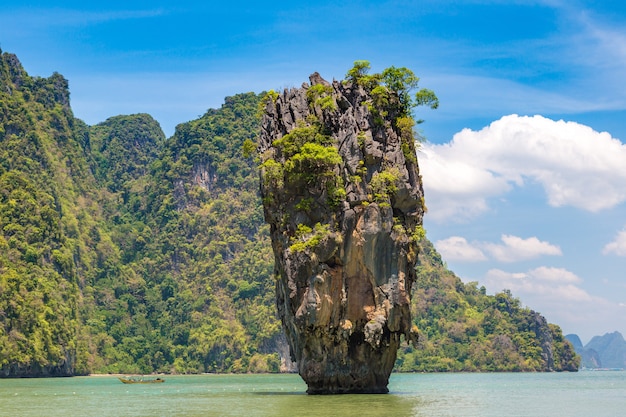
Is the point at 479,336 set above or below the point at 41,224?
below

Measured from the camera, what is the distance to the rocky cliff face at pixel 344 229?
3588 centimetres

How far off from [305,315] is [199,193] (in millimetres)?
107952

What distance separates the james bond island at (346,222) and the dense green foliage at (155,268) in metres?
48.5

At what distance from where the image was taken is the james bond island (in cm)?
3591

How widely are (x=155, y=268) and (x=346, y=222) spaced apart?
10111cm

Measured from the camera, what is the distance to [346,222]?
36062 millimetres

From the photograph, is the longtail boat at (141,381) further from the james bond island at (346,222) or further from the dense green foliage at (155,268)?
the james bond island at (346,222)

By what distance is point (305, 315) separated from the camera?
35.5 meters

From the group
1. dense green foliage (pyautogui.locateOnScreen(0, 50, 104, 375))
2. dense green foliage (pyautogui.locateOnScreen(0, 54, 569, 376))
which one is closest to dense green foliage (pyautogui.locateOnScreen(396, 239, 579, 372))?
dense green foliage (pyautogui.locateOnScreen(0, 54, 569, 376))

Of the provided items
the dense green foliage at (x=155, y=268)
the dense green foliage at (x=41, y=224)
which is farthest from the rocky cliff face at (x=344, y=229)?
the dense green foliage at (x=155, y=268)

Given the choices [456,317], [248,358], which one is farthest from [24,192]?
[456,317]

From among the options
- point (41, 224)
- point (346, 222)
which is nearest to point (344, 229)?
point (346, 222)

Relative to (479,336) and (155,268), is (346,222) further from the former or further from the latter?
(155,268)

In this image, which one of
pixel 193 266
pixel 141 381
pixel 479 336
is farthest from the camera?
pixel 193 266
